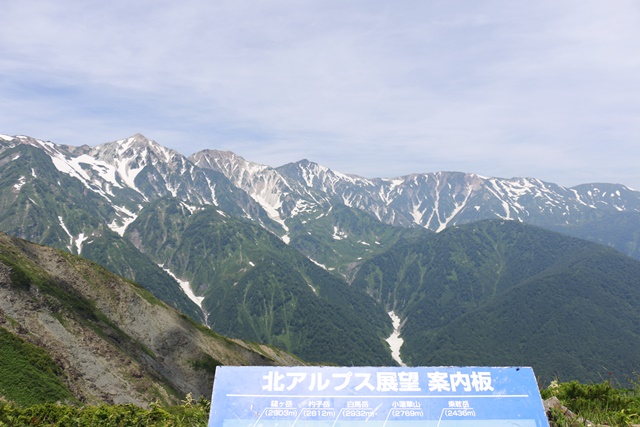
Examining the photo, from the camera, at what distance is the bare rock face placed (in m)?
85.6

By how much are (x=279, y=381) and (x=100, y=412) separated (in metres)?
17.0

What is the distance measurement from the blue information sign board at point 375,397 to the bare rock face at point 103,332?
78.5m

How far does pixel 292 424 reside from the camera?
14.5 metres

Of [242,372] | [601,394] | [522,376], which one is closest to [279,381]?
[242,372]

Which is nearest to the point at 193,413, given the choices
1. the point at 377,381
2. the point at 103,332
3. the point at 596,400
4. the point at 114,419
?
the point at 114,419

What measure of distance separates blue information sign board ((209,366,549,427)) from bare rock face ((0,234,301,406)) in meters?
78.5

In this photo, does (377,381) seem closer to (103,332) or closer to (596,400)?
(596,400)

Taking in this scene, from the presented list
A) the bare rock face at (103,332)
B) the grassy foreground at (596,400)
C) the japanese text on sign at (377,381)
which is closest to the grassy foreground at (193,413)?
the grassy foreground at (596,400)

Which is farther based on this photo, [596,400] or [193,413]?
[596,400]

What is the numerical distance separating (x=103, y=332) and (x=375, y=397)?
10695 centimetres

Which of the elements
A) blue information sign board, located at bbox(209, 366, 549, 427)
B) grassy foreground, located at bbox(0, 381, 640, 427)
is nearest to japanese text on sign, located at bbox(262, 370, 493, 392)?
blue information sign board, located at bbox(209, 366, 549, 427)

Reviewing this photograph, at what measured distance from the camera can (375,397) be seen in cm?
1515

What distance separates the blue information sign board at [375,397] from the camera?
14523 millimetres

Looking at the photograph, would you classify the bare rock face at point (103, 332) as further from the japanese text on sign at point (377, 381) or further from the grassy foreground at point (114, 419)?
the japanese text on sign at point (377, 381)
